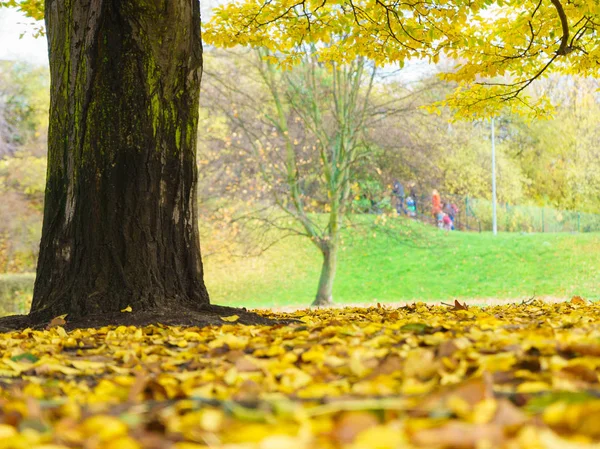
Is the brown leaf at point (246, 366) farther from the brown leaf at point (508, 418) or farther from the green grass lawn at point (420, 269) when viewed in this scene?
the green grass lawn at point (420, 269)

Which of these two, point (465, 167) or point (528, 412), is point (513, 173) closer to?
point (465, 167)

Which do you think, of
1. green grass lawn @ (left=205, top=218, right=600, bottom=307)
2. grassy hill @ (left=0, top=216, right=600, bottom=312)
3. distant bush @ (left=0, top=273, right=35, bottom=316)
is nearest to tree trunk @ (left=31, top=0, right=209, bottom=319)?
distant bush @ (left=0, top=273, right=35, bottom=316)

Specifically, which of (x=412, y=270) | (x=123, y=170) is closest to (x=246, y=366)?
(x=123, y=170)

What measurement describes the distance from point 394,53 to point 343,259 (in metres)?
13.9

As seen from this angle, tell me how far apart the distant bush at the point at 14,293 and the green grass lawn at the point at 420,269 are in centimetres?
526

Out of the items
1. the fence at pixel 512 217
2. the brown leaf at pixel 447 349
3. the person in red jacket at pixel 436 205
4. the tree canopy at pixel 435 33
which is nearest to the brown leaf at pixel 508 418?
the brown leaf at pixel 447 349

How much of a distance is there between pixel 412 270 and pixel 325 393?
17491mm

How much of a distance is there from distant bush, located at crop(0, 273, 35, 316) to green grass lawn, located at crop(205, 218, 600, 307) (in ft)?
17.3

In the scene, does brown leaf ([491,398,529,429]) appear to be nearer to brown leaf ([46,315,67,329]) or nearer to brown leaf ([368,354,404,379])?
brown leaf ([368,354,404,379])

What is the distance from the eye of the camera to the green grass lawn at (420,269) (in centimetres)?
1731

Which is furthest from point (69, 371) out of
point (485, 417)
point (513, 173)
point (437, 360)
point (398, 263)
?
point (513, 173)

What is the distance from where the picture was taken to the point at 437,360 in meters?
2.13

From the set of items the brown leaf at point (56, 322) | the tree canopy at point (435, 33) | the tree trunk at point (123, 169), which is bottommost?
the brown leaf at point (56, 322)

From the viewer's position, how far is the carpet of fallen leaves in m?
1.35
